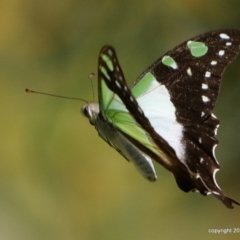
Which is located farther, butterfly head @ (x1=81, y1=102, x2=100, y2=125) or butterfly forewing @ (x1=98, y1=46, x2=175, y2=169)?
butterfly head @ (x1=81, y1=102, x2=100, y2=125)

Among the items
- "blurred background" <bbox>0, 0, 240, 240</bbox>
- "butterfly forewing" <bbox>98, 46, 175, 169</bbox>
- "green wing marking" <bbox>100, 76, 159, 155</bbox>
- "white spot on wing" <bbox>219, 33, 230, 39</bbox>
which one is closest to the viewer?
"butterfly forewing" <bbox>98, 46, 175, 169</bbox>

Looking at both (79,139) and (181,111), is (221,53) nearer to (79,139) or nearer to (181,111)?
(181,111)

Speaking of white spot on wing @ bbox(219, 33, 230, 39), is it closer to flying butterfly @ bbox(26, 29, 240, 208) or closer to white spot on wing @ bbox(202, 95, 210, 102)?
flying butterfly @ bbox(26, 29, 240, 208)

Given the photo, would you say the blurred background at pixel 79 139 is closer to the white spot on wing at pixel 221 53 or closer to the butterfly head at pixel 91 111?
the butterfly head at pixel 91 111

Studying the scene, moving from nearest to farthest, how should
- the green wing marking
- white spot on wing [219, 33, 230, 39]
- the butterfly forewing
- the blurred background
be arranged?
the butterfly forewing < the green wing marking < white spot on wing [219, 33, 230, 39] < the blurred background

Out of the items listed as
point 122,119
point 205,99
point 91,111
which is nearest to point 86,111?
point 91,111

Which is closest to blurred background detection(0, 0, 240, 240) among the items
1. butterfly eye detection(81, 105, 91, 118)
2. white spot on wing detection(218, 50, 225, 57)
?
butterfly eye detection(81, 105, 91, 118)

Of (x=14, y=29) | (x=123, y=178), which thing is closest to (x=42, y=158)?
(x=123, y=178)

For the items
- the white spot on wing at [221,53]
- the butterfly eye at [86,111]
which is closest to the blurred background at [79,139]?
the butterfly eye at [86,111]
